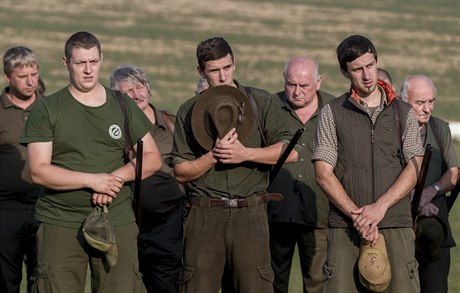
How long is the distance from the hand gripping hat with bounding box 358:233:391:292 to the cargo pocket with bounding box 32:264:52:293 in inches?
82.1

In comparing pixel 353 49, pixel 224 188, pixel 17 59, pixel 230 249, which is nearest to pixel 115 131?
pixel 224 188

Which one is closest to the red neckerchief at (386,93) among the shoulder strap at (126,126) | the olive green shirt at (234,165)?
the olive green shirt at (234,165)

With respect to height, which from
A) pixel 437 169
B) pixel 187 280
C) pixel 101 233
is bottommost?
pixel 187 280

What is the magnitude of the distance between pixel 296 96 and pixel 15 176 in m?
2.50

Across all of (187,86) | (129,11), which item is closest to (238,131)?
(187,86)

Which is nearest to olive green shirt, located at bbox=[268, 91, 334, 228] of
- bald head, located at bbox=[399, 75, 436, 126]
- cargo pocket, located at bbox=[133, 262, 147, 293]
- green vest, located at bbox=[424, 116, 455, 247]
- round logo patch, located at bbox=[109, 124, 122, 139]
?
bald head, located at bbox=[399, 75, 436, 126]

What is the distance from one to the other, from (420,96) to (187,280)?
8.61 ft

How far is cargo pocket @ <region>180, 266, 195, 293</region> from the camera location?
30.7ft

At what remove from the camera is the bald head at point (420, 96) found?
1061cm

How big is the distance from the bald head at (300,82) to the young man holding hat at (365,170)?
216 centimetres

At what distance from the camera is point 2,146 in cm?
1141

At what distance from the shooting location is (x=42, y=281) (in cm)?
891

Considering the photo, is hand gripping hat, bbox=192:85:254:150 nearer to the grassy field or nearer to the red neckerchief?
the red neckerchief

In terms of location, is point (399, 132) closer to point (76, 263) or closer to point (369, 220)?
point (369, 220)
